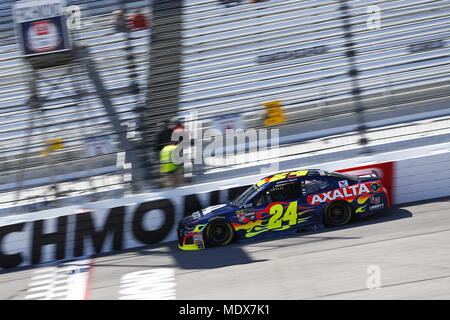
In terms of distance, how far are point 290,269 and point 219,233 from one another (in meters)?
2.04

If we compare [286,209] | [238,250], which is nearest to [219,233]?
[238,250]

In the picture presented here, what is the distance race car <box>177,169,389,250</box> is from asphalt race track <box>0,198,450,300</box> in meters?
0.21

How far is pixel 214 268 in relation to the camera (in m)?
8.63

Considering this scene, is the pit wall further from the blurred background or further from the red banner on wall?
the blurred background

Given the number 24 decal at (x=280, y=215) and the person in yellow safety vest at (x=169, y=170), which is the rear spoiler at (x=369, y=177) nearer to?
the number 24 decal at (x=280, y=215)

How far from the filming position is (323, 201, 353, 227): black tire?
9891mm

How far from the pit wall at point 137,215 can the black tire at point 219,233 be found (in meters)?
1.02

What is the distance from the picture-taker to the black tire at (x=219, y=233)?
976 centimetres

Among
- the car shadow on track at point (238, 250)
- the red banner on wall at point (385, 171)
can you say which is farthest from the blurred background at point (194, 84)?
the car shadow on track at point (238, 250)

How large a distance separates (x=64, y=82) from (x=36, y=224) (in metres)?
2.74

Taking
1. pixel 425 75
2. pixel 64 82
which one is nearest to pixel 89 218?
pixel 64 82

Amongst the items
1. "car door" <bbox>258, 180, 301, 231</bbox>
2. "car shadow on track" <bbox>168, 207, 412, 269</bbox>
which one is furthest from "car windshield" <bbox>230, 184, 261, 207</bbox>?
"car shadow on track" <bbox>168, 207, 412, 269</bbox>

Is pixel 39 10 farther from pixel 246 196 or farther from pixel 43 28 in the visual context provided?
pixel 246 196

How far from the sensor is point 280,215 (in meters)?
9.80
